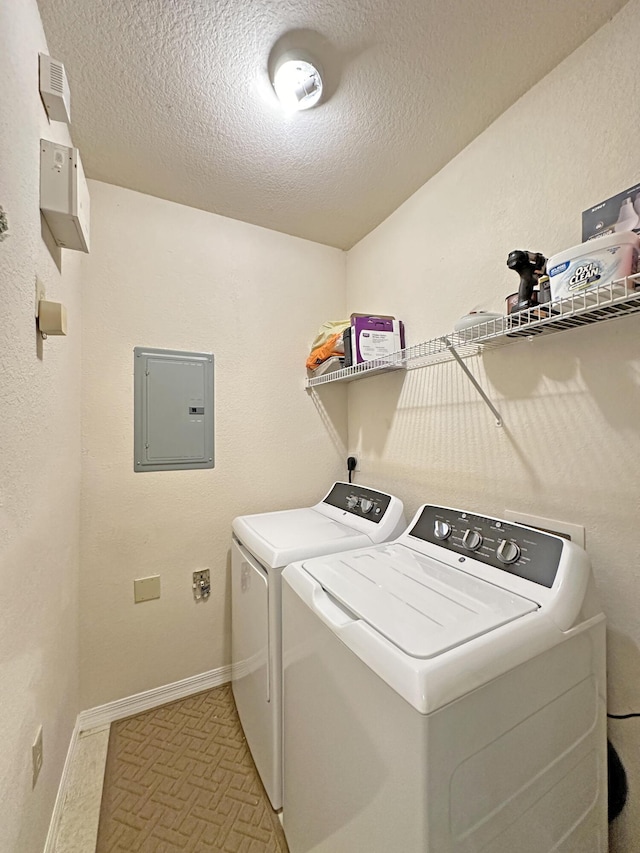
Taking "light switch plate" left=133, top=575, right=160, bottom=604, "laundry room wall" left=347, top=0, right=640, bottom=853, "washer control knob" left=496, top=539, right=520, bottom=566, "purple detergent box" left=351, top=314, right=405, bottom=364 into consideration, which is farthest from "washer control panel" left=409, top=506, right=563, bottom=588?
"light switch plate" left=133, top=575, right=160, bottom=604

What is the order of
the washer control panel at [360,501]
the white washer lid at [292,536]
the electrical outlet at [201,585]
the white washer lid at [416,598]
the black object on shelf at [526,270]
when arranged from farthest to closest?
1. the electrical outlet at [201,585]
2. the washer control panel at [360,501]
3. the white washer lid at [292,536]
4. the black object on shelf at [526,270]
5. the white washer lid at [416,598]

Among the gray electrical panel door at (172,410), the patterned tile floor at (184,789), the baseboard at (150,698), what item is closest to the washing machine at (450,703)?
the patterned tile floor at (184,789)

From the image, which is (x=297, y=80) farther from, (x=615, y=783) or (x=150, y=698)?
(x=150, y=698)

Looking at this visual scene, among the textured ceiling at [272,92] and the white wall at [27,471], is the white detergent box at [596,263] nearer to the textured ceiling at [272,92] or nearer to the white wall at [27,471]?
the textured ceiling at [272,92]

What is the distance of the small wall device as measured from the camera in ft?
3.33

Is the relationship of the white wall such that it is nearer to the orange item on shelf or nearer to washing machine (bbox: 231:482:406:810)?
washing machine (bbox: 231:482:406:810)

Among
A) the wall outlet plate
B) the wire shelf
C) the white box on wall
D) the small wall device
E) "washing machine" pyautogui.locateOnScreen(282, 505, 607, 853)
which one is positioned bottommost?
"washing machine" pyautogui.locateOnScreen(282, 505, 607, 853)

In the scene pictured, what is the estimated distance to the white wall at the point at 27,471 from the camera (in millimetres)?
784

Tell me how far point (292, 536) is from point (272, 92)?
166 cm

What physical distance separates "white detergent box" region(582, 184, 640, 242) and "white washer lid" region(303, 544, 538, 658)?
41.2 inches

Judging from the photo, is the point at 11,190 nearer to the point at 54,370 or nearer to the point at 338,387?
the point at 54,370

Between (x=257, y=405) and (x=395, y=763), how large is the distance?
1.63 m

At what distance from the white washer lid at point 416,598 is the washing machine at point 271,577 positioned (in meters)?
0.20

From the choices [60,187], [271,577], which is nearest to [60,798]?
[271,577]
